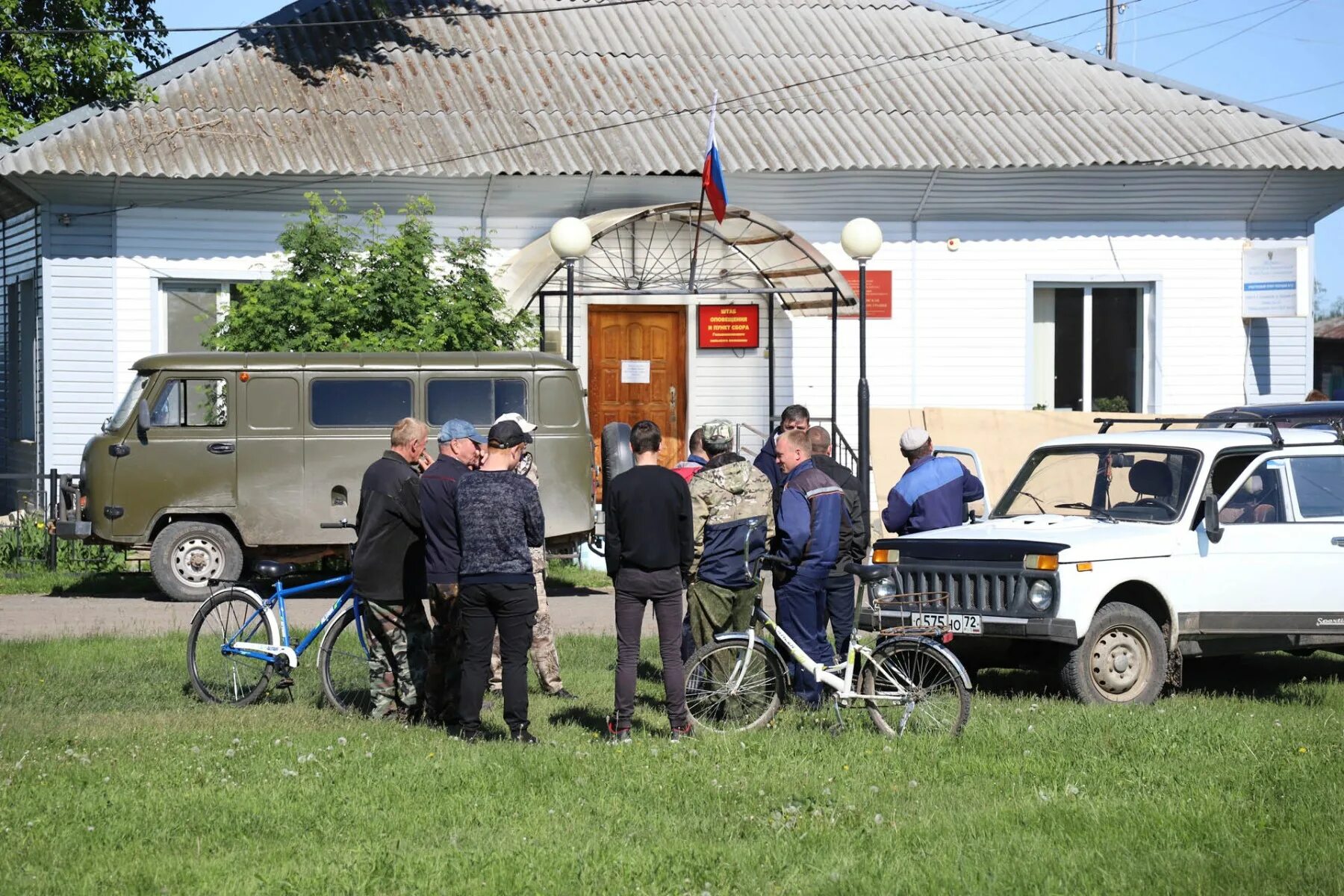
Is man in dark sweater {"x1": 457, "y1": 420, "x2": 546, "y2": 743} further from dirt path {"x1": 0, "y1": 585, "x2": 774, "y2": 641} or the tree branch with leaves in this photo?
the tree branch with leaves

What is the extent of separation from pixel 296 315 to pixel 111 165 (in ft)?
10.00

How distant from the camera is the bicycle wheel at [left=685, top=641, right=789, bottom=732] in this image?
28.3 feet

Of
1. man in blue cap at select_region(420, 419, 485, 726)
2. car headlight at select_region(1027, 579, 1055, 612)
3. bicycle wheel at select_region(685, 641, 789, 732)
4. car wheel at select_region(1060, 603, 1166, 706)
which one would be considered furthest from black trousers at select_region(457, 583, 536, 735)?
car wheel at select_region(1060, 603, 1166, 706)

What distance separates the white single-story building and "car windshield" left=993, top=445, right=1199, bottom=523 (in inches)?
288

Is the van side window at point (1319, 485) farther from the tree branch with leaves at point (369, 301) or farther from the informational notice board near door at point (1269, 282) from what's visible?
the informational notice board near door at point (1269, 282)

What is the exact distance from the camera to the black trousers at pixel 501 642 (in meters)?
8.37

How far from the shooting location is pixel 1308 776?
7430 mm

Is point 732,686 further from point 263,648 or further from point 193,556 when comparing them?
point 193,556

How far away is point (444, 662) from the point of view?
9031 mm

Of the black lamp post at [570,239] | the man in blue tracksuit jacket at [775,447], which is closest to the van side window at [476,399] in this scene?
the black lamp post at [570,239]

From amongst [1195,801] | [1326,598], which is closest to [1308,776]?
[1195,801]

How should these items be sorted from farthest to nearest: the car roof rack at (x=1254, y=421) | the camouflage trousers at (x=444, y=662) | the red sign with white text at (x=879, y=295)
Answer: the red sign with white text at (x=879, y=295) → the car roof rack at (x=1254, y=421) → the camouflage trousers at (x=444, y=662)

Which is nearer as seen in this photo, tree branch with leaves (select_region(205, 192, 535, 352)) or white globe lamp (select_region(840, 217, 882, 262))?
tree branch with leaves (select_region(205, 192, 535, 352))

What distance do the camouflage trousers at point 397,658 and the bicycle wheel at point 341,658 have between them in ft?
0.47
